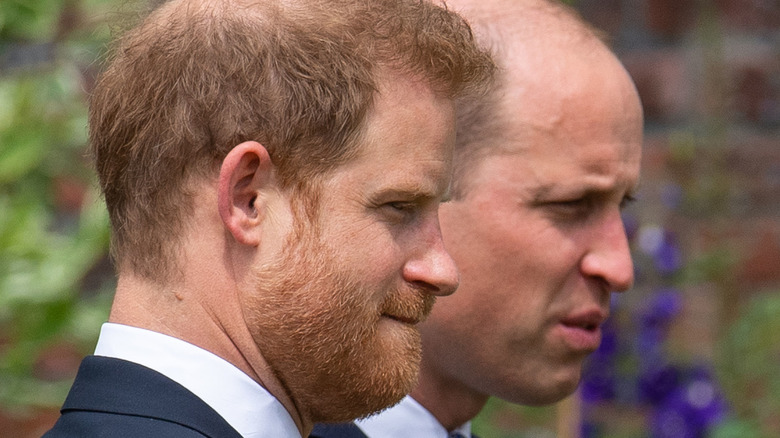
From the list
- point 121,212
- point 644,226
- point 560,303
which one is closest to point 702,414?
point 644,226

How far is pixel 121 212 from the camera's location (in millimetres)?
1442

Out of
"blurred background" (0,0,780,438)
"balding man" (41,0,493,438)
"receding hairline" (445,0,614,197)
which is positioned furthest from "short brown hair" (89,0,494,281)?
"blurred background" (0,0,780,438)

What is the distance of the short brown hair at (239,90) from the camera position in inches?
52.6

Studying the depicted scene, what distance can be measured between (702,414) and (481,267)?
118 centimetres

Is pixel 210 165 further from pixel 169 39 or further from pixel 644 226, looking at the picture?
pixel 644 226

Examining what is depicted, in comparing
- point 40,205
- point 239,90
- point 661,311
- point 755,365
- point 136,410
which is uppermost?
point 239,90

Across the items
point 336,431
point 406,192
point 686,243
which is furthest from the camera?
point 686,243

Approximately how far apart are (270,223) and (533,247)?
685 mm

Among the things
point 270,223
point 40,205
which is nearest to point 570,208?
point 270,223

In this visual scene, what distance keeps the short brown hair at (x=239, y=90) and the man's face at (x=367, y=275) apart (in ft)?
0.12

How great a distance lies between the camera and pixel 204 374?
1.31m

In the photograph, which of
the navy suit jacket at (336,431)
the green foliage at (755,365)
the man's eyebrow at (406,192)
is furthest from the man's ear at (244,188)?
the green foliage at (755,365)

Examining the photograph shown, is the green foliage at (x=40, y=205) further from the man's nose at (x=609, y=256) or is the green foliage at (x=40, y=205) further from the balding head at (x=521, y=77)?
the man's nose at (x=609, y=256)

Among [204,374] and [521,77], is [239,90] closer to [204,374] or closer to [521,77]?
[204,374]
